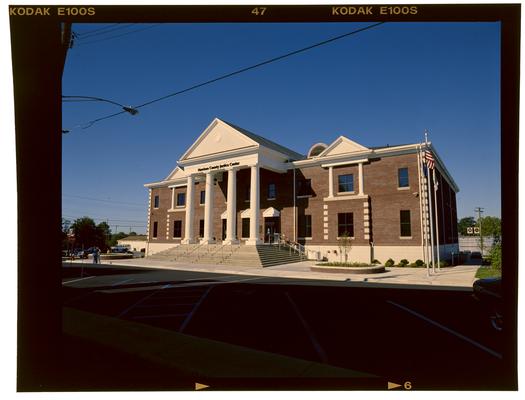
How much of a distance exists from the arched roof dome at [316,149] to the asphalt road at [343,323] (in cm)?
2044

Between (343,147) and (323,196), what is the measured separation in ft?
Answer: 15.4

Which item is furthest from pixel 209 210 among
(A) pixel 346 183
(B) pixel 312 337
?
(B) pixel 312 337

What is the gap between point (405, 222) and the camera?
84.1ft

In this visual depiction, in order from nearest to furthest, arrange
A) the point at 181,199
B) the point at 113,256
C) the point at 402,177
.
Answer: the point at 402,177 < the point at 113,256 < the point at 181,199

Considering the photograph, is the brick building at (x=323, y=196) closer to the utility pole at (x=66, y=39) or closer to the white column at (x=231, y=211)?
the white column at (x=231, y=211)

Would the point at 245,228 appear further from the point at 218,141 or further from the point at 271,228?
the point at 218,141

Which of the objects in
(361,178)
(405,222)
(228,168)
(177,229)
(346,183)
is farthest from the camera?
(177,229)

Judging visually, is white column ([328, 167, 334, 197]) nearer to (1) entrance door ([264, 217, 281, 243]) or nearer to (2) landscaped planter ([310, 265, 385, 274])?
(1) entrance door ([264, 217, 281, 243])

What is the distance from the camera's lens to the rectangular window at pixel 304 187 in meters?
30.7

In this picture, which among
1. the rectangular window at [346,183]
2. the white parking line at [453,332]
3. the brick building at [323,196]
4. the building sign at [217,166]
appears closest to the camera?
the white parking line at [453,332]

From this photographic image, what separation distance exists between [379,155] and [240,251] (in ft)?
46.3

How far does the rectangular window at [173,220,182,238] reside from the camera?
4025 cm

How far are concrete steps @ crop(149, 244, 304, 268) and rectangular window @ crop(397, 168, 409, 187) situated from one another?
35.0 ft

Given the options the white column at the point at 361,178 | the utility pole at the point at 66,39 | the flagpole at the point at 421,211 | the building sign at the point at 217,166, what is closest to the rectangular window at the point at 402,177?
the flagpole at the point at 421,211
